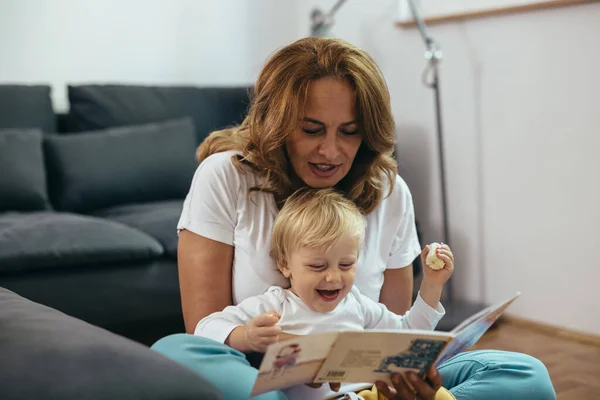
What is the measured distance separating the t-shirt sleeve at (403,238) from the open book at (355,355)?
452 millimetres

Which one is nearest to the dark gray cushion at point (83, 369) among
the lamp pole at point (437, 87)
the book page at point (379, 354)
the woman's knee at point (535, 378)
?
the book page at point (379, 354)

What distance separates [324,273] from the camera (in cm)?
142

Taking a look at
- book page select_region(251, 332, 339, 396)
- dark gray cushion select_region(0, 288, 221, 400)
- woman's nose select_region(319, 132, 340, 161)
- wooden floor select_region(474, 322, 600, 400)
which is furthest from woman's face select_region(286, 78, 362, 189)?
wooden floor select_region(474, 322, 600, 400)

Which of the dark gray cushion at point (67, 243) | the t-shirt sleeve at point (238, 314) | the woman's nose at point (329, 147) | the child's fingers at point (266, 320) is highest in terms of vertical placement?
the woman's nose at point (329, 147)

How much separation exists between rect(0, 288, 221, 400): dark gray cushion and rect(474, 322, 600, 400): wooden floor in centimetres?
152

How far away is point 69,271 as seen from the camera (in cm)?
243

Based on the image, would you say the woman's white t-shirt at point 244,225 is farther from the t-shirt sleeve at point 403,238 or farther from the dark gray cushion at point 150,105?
the dark gray cushion at point 150,105

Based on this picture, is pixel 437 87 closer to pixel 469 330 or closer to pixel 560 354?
pixel 560 354

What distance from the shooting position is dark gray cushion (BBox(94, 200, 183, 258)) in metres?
2.60

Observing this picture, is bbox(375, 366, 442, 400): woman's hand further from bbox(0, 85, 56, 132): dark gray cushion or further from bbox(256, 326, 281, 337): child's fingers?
bbox(0, 85, 56, 132): dark gray cushion

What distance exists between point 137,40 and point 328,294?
241 centimetres

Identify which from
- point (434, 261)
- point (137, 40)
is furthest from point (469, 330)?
point (137, 40)

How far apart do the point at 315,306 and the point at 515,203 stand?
1.74 m

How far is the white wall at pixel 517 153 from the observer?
108 inches
